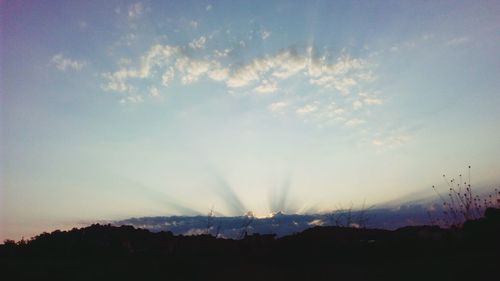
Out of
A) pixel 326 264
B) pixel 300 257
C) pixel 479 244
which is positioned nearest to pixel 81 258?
pixel 300 257

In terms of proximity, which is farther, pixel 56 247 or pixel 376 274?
pixel 56 247

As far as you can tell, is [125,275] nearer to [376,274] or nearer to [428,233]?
[376,274]

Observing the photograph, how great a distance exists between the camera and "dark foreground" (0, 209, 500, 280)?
20.5ft

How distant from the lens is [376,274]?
6438 mm

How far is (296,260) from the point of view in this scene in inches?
302

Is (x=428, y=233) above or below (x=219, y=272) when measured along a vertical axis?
above

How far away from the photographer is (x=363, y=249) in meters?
8.21

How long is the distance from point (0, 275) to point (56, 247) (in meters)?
4.56

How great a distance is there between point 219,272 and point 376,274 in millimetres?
2718

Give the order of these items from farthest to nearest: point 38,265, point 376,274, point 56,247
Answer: point 56,247
point 38,265
point 376,274

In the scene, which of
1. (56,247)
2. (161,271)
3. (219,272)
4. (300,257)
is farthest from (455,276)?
(56,247)

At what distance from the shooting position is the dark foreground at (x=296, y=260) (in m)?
6.26

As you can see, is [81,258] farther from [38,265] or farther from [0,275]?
[0,275]

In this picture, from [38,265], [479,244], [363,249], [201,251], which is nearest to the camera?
[38,265]
